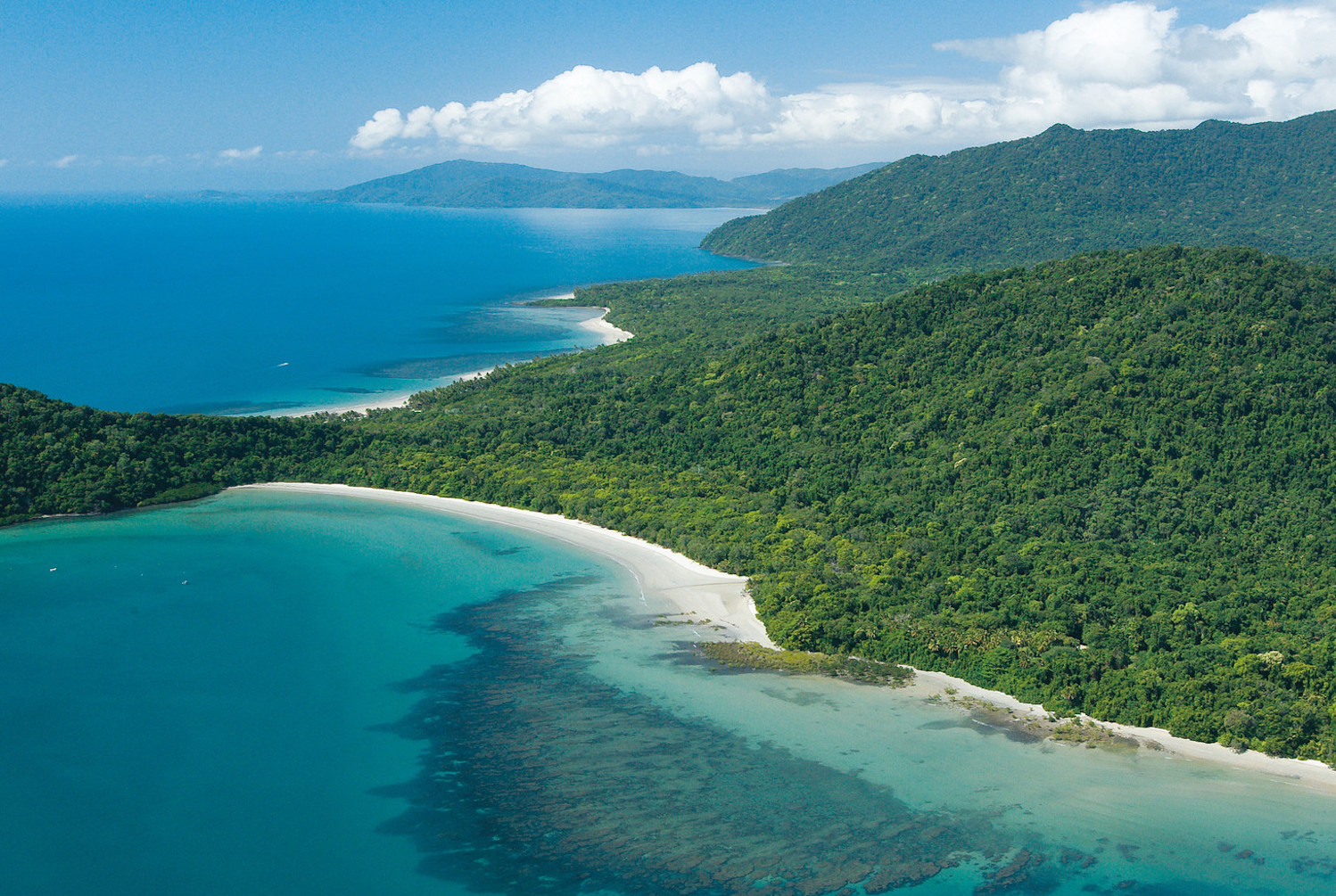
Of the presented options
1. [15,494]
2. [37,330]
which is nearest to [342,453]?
[15,494]

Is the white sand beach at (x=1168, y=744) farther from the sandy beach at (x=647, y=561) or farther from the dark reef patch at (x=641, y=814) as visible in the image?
the sandy beach at (x=647, y=561)

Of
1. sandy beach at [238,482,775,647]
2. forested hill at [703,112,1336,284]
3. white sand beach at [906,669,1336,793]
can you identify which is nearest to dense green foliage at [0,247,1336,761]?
white sand beach at [906,669,1336,793]

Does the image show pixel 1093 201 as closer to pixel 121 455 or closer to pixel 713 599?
pixel 713 599

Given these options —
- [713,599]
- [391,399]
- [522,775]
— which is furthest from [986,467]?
[391,399]

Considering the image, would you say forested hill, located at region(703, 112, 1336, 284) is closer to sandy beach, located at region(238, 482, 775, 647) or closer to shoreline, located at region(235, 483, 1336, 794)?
sandy beach, located at region(238, 482, 775, 647)

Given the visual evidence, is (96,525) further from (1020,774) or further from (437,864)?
(1020,774)

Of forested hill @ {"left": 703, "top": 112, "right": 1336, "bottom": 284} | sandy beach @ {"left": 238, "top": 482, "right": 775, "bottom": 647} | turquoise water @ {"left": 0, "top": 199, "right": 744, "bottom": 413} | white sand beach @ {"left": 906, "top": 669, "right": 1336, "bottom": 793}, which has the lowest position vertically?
white sand beach @ {"left": 906, "top": 669, "right": 1336, "bottom": 793}

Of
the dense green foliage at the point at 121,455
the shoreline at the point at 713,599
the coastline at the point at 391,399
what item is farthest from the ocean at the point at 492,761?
the coastline at the point at 391,399
